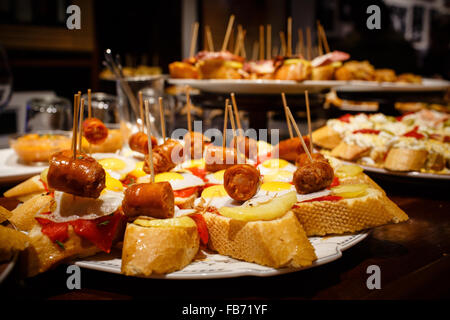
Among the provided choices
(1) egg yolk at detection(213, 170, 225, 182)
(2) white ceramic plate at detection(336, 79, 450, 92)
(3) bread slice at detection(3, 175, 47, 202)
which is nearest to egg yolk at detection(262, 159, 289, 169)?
(1) egg yolk at detection(213, 170, 225, 182)

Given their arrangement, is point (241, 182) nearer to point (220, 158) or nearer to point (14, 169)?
point (220, 158)

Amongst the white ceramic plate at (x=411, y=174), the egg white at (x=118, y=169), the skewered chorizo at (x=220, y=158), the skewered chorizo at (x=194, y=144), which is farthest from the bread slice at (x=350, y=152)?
the egg white at (x=118, y=169)

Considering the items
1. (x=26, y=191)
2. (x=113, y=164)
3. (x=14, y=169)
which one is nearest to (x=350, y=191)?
(x=113, y=164)

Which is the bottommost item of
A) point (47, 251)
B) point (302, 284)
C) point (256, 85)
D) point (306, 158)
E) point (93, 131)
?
point (302, 284)

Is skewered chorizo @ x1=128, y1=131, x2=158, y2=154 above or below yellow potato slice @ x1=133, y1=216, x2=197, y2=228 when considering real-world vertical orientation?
above

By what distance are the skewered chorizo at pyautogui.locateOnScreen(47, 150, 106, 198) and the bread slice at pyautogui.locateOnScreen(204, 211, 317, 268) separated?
1.48 ft

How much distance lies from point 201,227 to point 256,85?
1.39 m

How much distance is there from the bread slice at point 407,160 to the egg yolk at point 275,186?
2.69 ft

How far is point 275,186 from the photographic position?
172 centimetres

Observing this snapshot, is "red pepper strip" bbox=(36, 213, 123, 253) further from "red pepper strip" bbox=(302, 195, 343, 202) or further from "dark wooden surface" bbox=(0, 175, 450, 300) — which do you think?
"red pepper strip" bbox=(302, 195, 343, 202)

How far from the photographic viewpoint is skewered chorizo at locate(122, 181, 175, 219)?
4.39 ft

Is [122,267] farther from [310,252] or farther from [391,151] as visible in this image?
[391,151]

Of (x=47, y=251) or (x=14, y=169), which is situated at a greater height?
(x=14, y=169)

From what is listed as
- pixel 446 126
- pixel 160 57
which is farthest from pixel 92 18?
pixel 446 126
